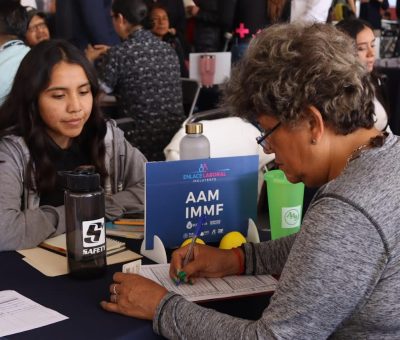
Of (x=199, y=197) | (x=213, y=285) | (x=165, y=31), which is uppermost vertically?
(x=165, y=31)

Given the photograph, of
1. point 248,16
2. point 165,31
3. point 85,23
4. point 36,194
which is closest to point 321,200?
point 36,194

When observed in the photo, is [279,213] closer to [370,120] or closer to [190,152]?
[190,152]

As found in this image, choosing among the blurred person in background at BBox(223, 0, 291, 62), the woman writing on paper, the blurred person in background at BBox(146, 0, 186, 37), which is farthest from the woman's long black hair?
the blurred person in background at BBox(146, 0, 186, 37)

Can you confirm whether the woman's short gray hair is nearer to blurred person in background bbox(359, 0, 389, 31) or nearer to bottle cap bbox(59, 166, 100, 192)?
bottle cap bbox(59, 166, 100, 192)

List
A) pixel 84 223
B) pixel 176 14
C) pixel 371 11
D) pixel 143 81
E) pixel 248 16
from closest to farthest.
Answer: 1. pixel 84 223
2. pixel 143 81
3. pixel 248 16
4. pixel 176 14
5. pixel 371 11

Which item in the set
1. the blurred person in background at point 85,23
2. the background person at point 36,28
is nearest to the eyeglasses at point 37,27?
the background person at point 36,28

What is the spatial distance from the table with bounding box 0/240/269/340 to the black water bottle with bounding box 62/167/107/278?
0.04 metres

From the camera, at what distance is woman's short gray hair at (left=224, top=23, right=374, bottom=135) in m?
1.01

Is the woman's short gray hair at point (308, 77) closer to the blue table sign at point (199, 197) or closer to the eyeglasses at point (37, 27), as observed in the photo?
the blue table sign at point (199, 197)

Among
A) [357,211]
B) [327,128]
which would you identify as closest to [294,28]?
[327,128]

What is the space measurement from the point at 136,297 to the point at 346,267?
42 centimetres

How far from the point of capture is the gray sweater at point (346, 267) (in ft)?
2.96

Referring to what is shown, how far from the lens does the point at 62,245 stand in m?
1.47

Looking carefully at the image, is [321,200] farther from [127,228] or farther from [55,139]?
[55,139]
